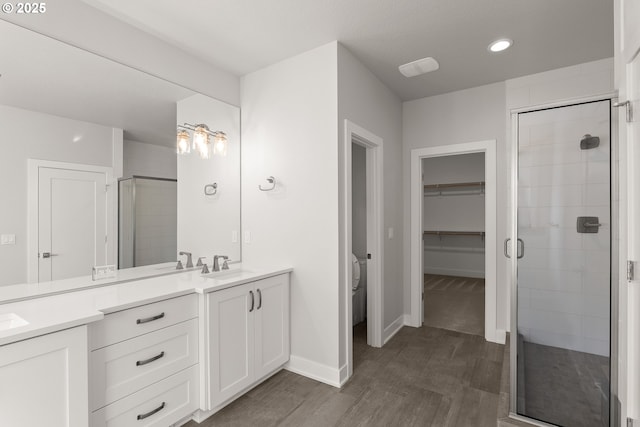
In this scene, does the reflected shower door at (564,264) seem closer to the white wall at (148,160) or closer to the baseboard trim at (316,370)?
the baseboard trim at (316,370)

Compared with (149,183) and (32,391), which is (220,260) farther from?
(32,391)

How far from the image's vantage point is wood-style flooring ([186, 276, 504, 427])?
6.70 ft

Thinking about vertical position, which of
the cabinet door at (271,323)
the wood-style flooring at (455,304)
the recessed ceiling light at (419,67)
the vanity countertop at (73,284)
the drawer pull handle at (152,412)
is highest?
the recessed ceiling light at (419,67)

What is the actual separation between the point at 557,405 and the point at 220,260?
2696mm

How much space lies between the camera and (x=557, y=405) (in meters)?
1.87

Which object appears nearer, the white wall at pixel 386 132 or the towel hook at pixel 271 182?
the white wall at pixel 386 132

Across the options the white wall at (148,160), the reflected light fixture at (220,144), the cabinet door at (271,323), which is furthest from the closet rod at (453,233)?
the white wall at (148,160)

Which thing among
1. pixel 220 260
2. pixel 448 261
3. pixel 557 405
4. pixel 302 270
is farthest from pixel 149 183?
pixel 448 261

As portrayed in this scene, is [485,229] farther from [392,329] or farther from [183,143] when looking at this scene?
[183,143]

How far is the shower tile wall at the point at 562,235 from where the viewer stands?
187 cm

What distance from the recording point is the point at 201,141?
2.75 meters

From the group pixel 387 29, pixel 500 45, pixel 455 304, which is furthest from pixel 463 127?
pixel 455 304

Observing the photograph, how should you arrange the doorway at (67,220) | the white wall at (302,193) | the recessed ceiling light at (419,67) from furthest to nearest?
the recessed ceiling light at (419,67), the white wall at (302,193), the doorway at (67,220)

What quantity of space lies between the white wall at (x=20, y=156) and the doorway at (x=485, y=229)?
330 cm
